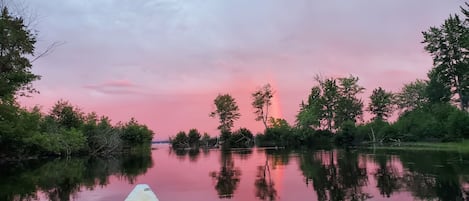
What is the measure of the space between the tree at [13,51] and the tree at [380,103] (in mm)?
67176

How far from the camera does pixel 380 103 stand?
76.6m

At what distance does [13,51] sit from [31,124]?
1745 cm

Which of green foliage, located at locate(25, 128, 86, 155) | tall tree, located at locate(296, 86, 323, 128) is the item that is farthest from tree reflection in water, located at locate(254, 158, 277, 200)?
tall tree, located at locate(296, 86, 323, 128)

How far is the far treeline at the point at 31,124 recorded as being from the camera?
20.0 meters

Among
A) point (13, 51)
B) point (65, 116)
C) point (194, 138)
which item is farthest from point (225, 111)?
point (13, 51)

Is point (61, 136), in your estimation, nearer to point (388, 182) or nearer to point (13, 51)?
point (13, 51)

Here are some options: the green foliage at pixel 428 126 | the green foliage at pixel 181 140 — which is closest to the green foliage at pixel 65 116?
the green foliage at pixel 181 140

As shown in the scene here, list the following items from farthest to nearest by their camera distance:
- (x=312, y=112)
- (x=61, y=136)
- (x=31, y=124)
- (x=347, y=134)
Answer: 1. (x=312, y=112)
2. (x=347, y=134)
3. (x=61, y=136)
4. (x=31, y=124)

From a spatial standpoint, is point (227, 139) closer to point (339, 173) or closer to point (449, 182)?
point (339, 173)

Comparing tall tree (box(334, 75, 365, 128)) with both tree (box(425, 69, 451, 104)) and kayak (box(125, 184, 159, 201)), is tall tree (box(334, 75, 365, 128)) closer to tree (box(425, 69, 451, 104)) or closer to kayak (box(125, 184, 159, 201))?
tree (box(425, 69, 451, 104))

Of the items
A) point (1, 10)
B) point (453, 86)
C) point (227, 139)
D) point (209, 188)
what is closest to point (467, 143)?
point (453, 86)

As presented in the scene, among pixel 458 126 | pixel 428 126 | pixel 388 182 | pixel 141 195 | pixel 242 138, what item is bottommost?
pixel 388 182

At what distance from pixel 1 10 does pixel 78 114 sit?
3684 cm

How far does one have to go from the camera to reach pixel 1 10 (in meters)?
19.8
